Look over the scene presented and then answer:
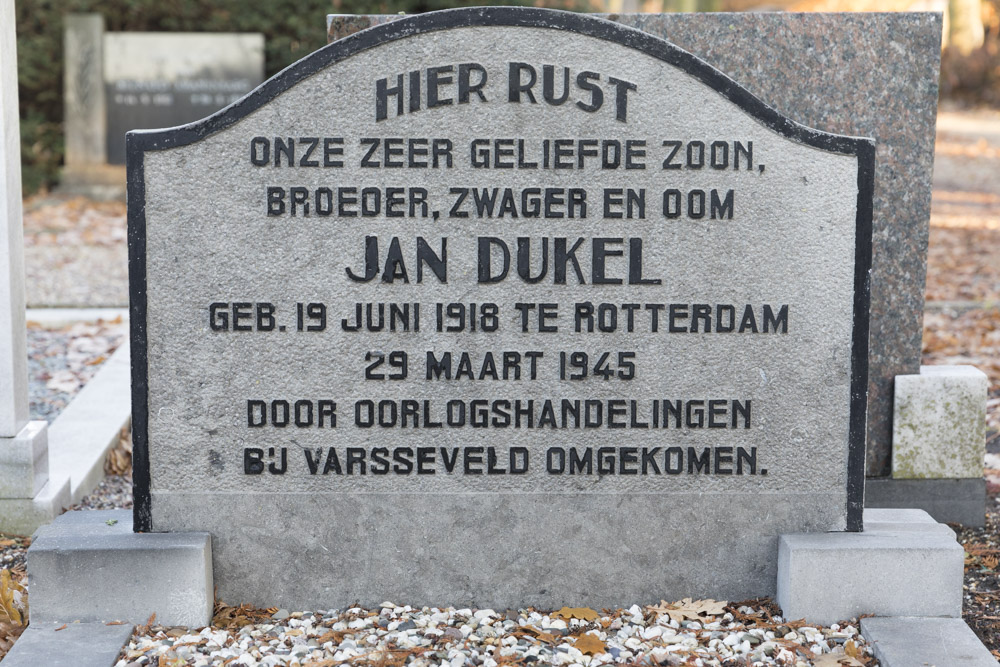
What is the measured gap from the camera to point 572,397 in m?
3.48

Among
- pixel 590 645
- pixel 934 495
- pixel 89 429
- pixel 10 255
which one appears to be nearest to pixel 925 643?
pixel 590 645

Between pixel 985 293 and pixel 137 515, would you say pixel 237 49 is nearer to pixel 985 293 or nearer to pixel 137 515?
pixel 985 293

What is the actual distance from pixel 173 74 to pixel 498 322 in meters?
10.7

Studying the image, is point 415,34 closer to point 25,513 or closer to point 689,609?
point 689,609

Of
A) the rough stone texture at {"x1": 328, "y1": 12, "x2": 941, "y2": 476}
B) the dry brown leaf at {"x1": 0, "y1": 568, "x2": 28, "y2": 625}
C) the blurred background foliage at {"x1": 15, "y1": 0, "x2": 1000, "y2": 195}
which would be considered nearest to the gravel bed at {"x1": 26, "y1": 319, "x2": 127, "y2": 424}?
the dry brown leaf at {"x1": 0, "y1": 568, "x2": 28, "y2": 625}

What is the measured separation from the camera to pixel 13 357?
13.7ft

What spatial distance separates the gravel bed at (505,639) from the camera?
315 cm

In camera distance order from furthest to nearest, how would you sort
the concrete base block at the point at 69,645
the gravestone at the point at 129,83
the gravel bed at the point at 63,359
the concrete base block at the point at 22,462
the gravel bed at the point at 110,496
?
1. the gravestone at the point at 129,83
2. the gravel bed at the point at 63,359
3. the gravel bed at the point at 110,496
4. the concrete base block at the point at 22,462
5. the concrete base block at the point at 69,645

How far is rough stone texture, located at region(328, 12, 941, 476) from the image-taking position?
4.22 meters

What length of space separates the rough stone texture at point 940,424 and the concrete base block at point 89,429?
126 inches

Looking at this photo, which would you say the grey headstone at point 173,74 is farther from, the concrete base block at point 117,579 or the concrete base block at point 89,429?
the concrete base block at point 117,579

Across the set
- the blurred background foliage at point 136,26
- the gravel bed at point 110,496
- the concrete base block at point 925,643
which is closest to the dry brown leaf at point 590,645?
the concrete base block at point 925,643

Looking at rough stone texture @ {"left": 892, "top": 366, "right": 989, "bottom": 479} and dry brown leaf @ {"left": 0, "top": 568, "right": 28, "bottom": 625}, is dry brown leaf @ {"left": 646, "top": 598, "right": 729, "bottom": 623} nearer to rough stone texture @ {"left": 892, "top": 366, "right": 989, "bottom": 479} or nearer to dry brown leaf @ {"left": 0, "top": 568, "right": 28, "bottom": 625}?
rough stone texture @ {"left": 892, "top": 366, "right": 989, "bottom": 479}

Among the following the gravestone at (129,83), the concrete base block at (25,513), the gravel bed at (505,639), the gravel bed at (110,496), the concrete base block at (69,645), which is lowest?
the gravel bed at (505,639)
